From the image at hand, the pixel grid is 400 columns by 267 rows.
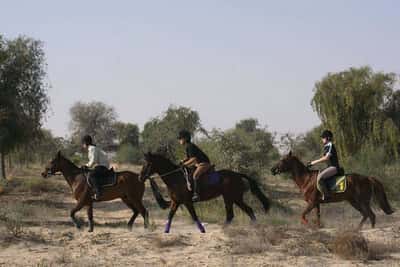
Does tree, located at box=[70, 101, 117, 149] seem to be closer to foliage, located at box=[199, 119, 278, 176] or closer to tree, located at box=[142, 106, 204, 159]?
tree, located at box=[142, 106, 204, 159]

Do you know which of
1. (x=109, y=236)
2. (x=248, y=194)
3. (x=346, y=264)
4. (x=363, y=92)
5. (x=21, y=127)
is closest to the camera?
(x=346, y=264)

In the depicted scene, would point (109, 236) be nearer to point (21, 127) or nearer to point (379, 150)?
point (21, 127)

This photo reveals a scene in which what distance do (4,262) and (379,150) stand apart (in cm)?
2183

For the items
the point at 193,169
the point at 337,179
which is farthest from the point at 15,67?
the point at 337,179

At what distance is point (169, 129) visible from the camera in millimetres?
38844

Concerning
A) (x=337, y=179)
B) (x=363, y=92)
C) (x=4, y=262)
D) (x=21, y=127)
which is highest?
(x=363, y=92)

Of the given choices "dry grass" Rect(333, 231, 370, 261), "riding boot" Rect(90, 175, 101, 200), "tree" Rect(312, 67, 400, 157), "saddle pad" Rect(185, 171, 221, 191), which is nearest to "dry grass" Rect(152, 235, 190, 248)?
"saddle pad" Rect(185, 171, 221, 191)

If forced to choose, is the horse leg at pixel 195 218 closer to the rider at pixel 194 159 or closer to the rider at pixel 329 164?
the rider at pixel 194 159

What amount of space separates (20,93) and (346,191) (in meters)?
17.9

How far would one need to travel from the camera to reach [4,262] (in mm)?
12734

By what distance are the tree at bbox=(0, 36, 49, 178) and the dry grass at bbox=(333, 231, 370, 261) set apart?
18.8 metres

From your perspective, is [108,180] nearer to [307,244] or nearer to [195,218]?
[195,218]

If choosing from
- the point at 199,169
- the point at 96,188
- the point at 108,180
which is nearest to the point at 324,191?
the point at 199,169

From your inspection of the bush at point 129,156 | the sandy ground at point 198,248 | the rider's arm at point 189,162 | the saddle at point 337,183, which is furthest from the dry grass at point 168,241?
the bush at point 129,156
